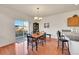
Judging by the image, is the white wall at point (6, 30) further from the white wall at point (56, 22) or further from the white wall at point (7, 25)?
the white wall at point (56, 22)

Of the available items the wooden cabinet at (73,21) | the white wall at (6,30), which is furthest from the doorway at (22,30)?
the wooden cabinet at (73,21)

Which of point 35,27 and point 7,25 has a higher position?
point 7,25

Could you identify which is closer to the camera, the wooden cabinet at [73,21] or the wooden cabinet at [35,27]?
the wooden cabinet at [73,21]

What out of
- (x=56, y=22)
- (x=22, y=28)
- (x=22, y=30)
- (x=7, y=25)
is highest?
(x=56, y=22)

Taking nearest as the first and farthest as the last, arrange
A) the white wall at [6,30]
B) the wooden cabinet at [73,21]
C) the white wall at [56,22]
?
the white wall at [6,30] < the wooden cabinet at [73,21] < the white wall at [56,22]

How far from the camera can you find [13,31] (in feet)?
20.1

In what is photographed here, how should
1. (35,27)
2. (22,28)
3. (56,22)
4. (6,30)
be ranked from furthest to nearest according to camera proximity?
(56,22), (22,28), (35,27), (6,30)

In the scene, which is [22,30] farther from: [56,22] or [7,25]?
[56,22]

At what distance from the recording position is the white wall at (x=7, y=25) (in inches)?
204

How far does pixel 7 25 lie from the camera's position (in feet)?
18.3

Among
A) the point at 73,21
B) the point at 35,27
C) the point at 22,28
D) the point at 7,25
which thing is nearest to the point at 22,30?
the point at 22,28

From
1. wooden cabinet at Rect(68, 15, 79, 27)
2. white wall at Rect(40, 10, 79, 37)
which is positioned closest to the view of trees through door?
white wall at Rect(40, 10, 79, 37)

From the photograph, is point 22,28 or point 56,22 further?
point 56,22
